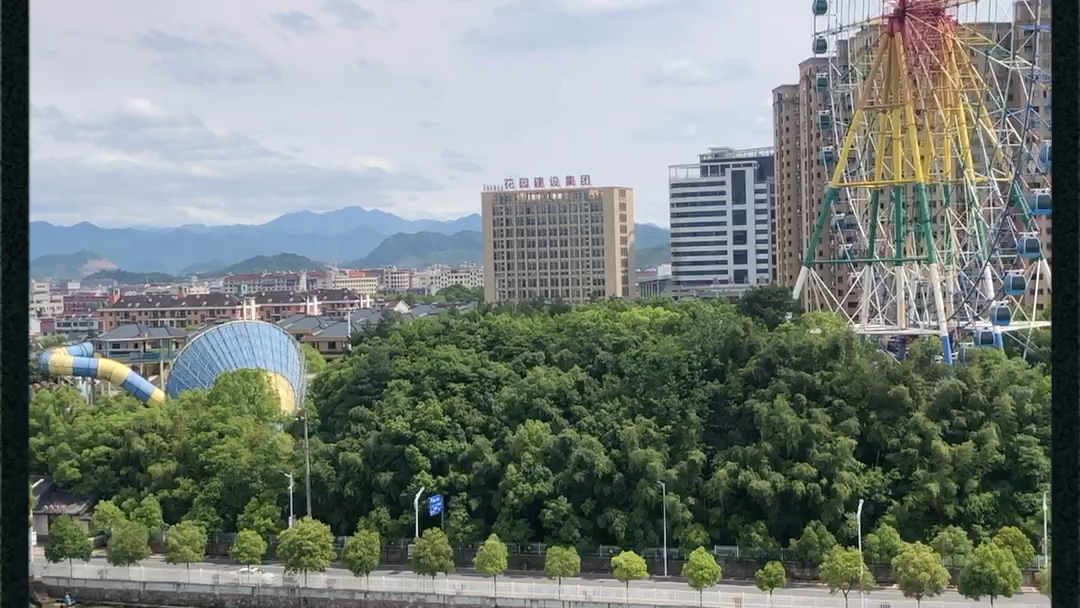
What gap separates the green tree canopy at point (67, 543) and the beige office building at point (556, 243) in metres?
25.7

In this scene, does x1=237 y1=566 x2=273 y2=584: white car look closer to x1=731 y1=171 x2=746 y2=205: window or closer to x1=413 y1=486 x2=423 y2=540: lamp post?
x1=413 y1=486 x2=423 y2=540: lamp post

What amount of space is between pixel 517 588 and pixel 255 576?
2587mm

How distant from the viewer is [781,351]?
12.2m

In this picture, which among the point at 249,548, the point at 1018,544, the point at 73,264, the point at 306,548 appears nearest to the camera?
the point at 1018,544

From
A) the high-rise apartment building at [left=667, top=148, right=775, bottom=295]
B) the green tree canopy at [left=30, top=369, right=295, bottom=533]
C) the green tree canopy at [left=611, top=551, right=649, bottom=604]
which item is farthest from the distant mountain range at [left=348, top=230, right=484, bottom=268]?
the green tree canopy at [left=611, top=551, right=649, bottom=604]

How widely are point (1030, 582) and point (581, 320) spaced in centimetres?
654

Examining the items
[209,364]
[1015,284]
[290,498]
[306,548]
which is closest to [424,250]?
[209,364]

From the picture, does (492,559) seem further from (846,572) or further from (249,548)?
(846,572)

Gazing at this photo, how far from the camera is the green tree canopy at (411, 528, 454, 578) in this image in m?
10.8

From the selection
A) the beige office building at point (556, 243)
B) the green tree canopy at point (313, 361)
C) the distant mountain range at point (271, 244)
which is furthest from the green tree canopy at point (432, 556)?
the distant mountain range at point (271, 244)

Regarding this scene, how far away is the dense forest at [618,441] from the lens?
10914mm

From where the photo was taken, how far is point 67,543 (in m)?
11.8

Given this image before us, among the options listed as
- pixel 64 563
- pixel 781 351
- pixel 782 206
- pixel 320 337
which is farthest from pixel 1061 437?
pixel 782 206

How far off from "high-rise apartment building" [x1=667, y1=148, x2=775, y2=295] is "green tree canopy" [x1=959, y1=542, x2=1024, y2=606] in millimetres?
29053
